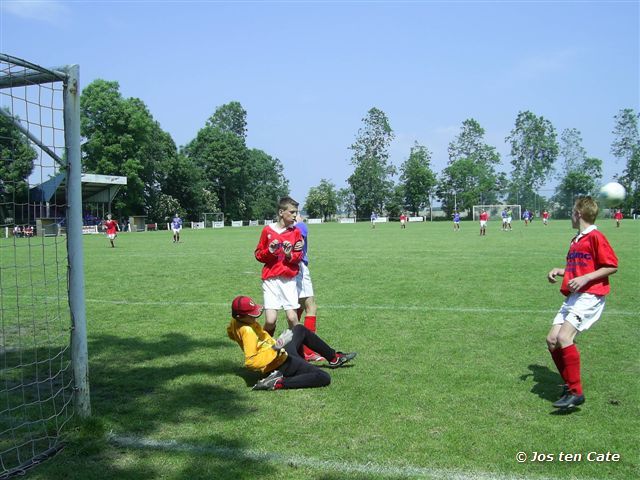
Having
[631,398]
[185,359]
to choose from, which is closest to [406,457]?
[631,398]

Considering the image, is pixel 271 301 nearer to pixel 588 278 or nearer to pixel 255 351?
pixel 255 351

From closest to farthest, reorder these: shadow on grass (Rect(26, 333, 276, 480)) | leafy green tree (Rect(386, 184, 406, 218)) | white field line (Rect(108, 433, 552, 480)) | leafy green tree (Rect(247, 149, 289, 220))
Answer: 1. white field line (Rect(108, 433, 552, 480))
2. shadow on grass (Rect(26, 333, 276, 480))
3. leafy green tree (Rect(247, 149, 289, 220))
4. leafy green tree (Rect(386, 184, 406, 218))

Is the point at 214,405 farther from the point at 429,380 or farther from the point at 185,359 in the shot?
the point at 429,380

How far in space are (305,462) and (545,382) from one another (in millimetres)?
3033

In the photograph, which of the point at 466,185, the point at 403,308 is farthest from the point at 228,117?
the point at 403,308

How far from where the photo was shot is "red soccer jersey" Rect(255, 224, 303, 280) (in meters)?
6.15

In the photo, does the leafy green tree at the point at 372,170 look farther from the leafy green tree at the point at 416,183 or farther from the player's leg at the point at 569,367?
the player's leg at the point at 569,367

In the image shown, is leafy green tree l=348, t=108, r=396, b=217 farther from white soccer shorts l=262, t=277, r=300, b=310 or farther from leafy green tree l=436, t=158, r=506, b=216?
white soccer shorts l=262, t=277, r=300, b=310

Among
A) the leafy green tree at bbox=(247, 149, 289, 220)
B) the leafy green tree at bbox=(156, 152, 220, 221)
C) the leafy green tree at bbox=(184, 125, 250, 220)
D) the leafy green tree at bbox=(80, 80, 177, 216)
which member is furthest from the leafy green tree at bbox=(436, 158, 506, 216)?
the leafy green tree at bbox=(80, 80, 177, 216)

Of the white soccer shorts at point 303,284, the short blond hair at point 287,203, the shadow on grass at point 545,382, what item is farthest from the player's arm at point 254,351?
the shadow on grass at point 545,382

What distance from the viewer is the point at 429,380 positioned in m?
5.66

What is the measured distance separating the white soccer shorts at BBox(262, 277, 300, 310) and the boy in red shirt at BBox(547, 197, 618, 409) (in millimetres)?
2763

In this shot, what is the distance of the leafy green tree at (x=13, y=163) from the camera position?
4672mm

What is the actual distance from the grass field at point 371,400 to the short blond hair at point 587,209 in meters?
1.71
